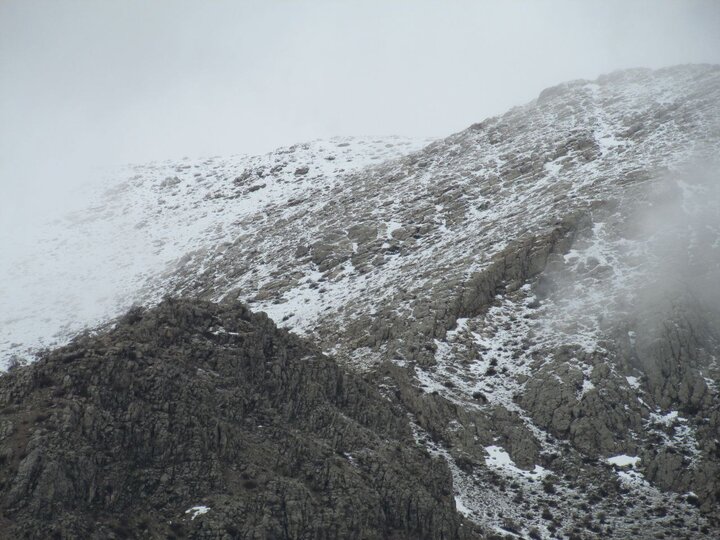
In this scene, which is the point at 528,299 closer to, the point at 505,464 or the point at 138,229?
the point at 505,464

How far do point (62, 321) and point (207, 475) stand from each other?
62215 mm

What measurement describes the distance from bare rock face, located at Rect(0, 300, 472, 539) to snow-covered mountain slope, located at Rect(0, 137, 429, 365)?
46045mm

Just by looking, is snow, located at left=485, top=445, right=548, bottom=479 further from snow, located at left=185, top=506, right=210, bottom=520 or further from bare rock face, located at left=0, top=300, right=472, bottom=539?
snow, located at left=185, top=506, right=210, bottom=520

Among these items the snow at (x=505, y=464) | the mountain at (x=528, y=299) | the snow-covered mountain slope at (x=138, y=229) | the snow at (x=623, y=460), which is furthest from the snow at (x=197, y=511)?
the snow-covered mountain slope at (x=138, y=229)

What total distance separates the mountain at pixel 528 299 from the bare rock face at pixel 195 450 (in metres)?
0.64

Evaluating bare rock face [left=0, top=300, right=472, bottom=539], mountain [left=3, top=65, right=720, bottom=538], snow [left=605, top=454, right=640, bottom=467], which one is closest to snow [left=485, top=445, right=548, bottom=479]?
mountain [left=3, top=65, right=720, bottom=538]

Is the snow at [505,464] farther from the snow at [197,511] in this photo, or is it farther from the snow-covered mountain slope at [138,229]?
the snow-covered mountain slope at [138,229]

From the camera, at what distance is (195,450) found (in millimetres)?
30094

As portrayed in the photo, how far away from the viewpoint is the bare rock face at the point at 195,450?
2661cm

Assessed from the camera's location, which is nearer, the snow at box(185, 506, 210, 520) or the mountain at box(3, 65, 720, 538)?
the snow at box(185, 506, 210, 520)

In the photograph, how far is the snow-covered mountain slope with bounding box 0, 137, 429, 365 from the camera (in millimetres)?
85875

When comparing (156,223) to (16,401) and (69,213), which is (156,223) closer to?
(69,213)

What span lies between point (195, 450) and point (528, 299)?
3500 cm

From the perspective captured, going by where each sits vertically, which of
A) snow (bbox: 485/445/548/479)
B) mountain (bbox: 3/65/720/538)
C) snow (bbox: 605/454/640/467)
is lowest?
snow (bbox: 605/454/640/467)
